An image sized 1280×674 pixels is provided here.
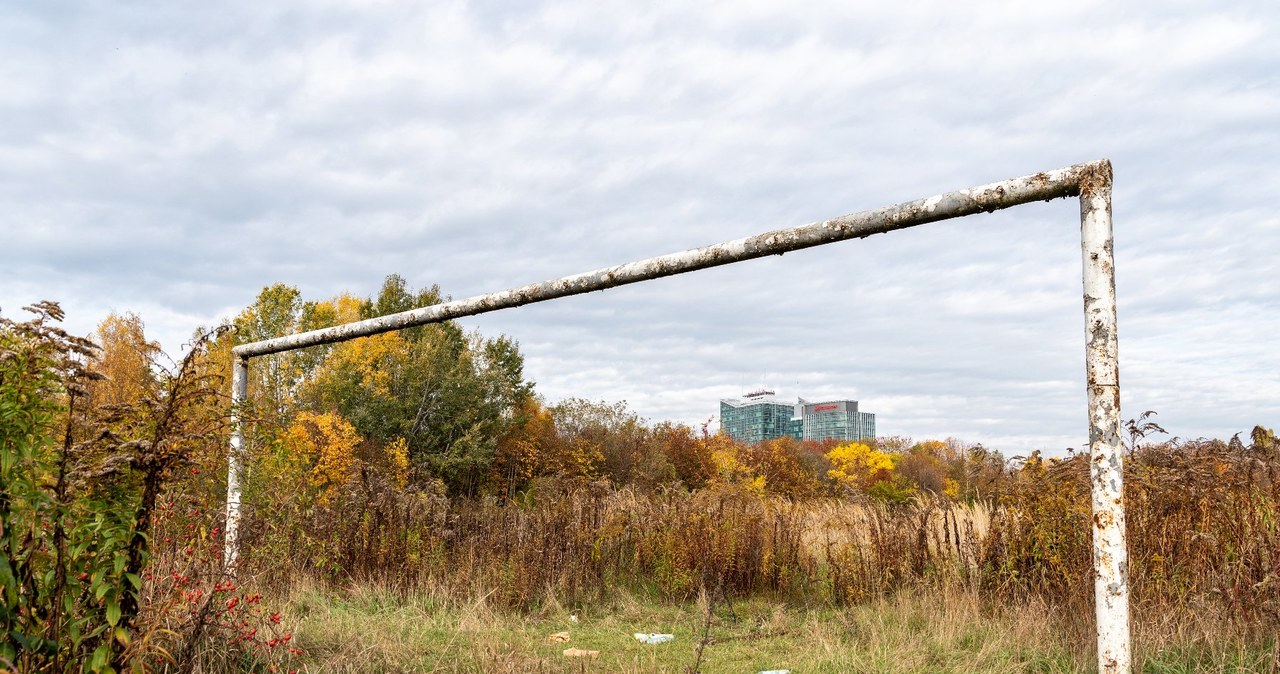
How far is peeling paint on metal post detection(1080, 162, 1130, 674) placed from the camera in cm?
371

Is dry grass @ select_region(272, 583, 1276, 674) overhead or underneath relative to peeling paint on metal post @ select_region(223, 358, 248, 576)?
underneath

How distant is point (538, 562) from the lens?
7.07 metres

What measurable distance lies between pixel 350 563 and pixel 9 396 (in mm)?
4971

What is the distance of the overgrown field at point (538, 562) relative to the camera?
3076 millimetres

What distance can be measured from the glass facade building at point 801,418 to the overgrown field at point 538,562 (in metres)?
57.8

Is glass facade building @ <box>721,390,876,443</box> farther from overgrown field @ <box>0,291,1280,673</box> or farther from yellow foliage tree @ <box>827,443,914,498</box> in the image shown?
overgrown field @ <box>0,291,1280,673</box>

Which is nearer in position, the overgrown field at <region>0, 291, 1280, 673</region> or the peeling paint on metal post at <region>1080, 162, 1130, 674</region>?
the overgrown field at <region>0, 291, 1280, 673</region>

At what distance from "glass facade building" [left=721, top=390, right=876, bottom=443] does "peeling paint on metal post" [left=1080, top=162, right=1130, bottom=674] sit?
6143cm

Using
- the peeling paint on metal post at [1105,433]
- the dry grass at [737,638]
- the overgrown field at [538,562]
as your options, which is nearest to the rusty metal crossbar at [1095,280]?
the peeling paint on metal post at [1105,433]

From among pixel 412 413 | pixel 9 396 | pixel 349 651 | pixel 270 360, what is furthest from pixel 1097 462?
pixel 270 360

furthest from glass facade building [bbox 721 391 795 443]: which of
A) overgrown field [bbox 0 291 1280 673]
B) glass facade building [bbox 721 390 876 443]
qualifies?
overgrown field [bbox 0 291 1280 673]

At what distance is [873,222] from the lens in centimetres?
448

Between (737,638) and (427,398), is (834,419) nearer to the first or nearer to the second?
(427,398)

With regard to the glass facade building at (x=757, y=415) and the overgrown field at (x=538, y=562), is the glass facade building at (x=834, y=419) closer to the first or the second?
the glass facade building at (x=757, y=415)
